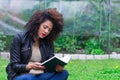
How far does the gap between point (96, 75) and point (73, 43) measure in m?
2.87

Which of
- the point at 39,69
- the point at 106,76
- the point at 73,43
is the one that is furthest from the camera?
the point at 73,43

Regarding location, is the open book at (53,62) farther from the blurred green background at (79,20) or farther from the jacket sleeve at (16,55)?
the blurred green background at (79,20)

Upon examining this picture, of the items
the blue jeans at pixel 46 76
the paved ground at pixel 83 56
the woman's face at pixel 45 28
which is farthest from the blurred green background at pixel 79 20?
the woman's face at pixel 45 28

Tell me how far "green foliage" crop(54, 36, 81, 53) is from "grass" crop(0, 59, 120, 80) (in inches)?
37.0

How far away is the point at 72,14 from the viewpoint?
10562mm

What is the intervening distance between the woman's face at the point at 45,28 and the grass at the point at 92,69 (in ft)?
7.89

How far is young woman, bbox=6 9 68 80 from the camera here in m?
4.80

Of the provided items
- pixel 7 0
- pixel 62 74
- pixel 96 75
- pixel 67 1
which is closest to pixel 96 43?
pixel 67 1

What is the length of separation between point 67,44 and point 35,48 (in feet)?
17.8

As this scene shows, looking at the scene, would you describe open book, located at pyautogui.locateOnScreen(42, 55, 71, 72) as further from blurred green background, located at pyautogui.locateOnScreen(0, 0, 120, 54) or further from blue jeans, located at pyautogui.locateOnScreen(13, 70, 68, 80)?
blurred green background, located at pyautogui.locateOnScreen(0, 0, 120, 54)

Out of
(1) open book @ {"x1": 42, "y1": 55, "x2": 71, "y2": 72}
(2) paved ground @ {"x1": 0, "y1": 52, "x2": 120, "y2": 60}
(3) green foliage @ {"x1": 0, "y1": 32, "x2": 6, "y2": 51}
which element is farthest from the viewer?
(3) green foliage @ {"x1": 0, "y1": 32, "x2": 6, "y2": 51}

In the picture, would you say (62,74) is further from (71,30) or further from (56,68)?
(71,30)

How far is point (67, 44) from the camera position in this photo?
10.4 m

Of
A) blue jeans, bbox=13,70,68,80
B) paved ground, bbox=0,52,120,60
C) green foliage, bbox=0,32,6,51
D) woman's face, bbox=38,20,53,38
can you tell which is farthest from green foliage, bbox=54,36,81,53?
woman's face, bbox=38,20,53,38
